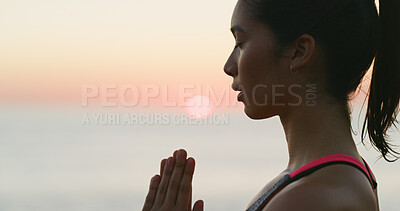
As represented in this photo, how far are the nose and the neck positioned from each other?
0.70ft

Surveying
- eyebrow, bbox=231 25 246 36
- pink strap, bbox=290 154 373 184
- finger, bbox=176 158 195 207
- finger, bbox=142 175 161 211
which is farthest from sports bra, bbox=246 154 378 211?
eyebrow, bbox=231 25 246 36

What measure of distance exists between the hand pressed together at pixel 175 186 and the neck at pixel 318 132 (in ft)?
1.08

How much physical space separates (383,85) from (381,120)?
0.39 ft

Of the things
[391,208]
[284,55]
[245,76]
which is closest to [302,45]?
[284,55]

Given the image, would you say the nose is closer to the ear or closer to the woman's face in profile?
the woman's face in profile

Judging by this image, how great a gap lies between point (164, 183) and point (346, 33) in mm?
739

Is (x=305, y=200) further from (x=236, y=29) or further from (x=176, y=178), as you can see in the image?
(x=236, y=29)

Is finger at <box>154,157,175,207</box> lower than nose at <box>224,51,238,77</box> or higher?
lower

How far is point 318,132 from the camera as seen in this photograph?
1.85 meters

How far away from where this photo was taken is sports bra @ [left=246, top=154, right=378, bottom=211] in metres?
1.73

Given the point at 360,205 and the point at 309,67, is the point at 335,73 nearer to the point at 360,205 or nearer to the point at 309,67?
the point at 309,67

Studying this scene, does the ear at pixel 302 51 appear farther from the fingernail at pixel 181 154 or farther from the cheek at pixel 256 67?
the fingernail at pixel 181 154

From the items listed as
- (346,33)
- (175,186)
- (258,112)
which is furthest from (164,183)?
(346,33)

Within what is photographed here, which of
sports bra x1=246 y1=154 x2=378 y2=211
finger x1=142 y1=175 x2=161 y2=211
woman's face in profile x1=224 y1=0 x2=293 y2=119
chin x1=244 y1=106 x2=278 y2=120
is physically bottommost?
finger x1=142 y1=175 x2=161 y2=211
